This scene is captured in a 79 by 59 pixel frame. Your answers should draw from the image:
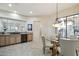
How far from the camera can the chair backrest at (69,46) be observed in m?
3.85

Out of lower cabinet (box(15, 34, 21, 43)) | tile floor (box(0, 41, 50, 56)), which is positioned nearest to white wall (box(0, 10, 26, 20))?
lower cabinet (box(15, 34, 21, 43))

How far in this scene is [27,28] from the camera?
4.71 m

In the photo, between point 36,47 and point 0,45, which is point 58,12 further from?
point 0,45

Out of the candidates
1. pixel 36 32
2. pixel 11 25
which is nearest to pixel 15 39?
pixel 11 25

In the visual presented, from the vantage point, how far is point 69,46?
400 cm

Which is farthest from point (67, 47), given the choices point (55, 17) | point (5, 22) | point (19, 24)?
point (5, 22)

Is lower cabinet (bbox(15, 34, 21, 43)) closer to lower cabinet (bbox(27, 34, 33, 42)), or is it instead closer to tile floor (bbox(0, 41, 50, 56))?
tile floor (bbox(0, 41, 50, 56))

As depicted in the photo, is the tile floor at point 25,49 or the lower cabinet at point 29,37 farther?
the tile floor at point 25,49

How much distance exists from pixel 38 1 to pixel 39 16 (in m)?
1.48

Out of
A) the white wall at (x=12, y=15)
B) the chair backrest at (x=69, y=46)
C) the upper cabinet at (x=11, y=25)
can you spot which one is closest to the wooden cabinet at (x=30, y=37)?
the upper cabinet at (x=11, y=25)

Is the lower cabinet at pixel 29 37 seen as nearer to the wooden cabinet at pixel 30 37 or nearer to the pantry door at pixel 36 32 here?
the wooden cabinet at pixel 30 37

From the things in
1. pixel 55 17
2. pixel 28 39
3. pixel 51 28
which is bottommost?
pixel 28 39

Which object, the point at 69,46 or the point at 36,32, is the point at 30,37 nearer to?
the point at 36,32

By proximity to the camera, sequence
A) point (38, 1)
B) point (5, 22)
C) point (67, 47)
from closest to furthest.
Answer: point (38, 1) → point (67, 47) → point (5, 22)
